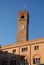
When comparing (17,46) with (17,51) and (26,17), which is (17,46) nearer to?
(17,51)

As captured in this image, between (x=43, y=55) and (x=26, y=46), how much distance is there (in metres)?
5.66

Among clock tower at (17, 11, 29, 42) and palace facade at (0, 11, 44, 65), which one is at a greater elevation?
clock tower at (17, 11, 29, 42)

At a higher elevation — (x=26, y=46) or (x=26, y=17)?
(x=26, y=17)

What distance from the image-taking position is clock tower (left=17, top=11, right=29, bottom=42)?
59938 millimetres

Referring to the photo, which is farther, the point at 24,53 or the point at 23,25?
the point at 23,25

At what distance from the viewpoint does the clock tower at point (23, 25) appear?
59.9 meters

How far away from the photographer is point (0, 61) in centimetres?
4947

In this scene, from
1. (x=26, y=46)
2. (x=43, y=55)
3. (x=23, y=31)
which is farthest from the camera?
(x=23, y=31)

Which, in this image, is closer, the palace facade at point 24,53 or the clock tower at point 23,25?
the palace facade at point 24,53

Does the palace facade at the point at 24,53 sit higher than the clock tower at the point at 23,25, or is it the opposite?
the clock tower at the point at 23,25

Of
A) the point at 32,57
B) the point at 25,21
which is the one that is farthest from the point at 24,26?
the point at 32,57

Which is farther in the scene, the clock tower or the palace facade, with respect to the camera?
the clock tower

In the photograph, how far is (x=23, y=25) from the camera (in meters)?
62.1

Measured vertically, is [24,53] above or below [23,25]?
below
